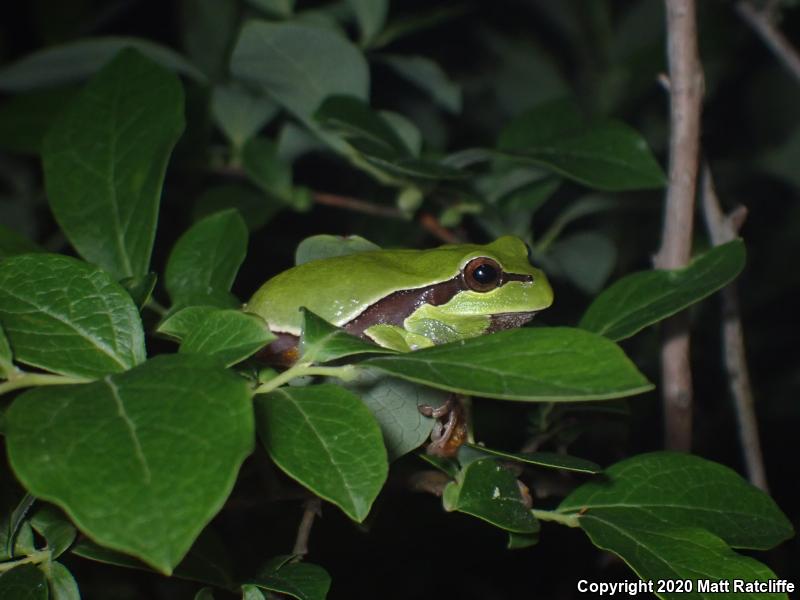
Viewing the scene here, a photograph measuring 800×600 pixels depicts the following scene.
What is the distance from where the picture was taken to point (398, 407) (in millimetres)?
1228

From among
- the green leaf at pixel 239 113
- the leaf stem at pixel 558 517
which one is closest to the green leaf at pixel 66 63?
the green leaf at pixel 239 113

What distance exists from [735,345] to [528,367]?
1.29m

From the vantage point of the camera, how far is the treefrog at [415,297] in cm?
155

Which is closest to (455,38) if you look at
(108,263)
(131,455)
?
(108,263)

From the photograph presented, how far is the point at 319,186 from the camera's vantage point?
126 inches

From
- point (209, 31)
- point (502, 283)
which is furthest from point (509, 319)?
point (209, 31)

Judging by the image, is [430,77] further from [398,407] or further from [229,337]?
[229,337]

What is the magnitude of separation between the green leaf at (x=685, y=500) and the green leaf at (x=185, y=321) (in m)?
0.69

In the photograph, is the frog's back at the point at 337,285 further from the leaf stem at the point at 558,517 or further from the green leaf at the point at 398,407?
the leaf stem at the point at 558,517

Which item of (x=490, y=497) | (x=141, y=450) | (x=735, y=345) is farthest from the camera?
(x=735, y=345)

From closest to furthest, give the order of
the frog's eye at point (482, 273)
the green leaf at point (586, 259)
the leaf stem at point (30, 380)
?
the leaf stem at point (30, 380) → the frog's eye at point (482, 273) → the green leaf at point (586, 259)

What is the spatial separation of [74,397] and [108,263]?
0.69m

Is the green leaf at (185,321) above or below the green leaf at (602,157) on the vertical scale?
below

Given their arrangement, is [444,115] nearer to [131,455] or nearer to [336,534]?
[336,534]
